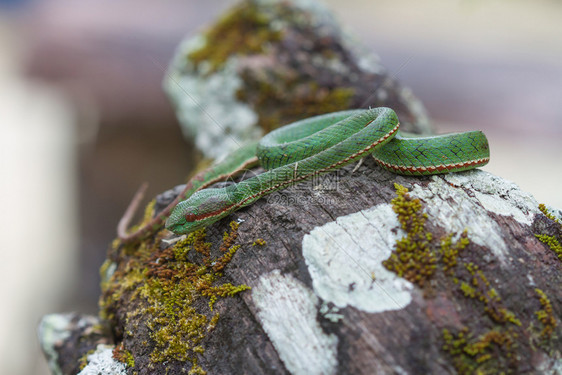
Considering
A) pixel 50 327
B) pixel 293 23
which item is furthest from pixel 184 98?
pixel 50 327

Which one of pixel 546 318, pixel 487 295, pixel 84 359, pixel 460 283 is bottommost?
pixel 546 318

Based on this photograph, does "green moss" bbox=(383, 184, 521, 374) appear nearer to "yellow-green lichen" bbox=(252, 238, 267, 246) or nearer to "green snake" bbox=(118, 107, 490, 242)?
"green snake" bbox=(118, 107, 490, 242)

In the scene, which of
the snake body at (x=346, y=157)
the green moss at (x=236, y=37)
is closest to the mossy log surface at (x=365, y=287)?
the snake body at (x=346, y=157)

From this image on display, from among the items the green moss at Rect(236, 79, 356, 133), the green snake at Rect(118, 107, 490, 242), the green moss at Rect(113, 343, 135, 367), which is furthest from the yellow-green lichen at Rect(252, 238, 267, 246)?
the green moss at Rect(236, 79, 356, 133)

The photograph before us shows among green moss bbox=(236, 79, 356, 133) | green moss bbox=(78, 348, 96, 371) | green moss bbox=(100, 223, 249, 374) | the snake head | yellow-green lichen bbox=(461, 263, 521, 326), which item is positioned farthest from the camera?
green moss bbox=(236, 79, 356, 133)

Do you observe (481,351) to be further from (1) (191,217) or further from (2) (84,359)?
(2) (84,359)

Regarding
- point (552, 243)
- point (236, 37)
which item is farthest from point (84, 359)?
point (236, 37)
